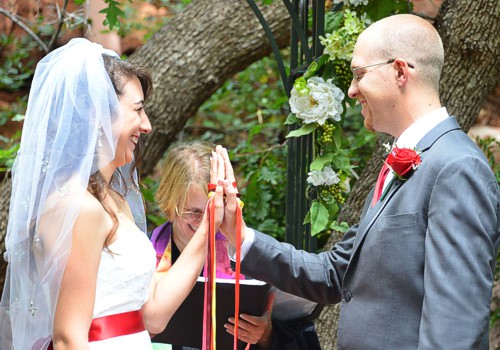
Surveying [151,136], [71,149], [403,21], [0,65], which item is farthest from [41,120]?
[0,65]

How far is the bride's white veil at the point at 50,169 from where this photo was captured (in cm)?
258

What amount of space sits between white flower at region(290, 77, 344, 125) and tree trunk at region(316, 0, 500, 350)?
123cm

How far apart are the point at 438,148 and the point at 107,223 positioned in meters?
1.06

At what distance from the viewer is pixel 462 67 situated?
183 inches

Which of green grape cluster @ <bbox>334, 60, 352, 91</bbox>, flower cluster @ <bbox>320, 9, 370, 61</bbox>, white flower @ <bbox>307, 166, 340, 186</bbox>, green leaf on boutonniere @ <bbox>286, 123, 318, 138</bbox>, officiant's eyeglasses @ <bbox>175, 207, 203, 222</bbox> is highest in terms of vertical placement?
flower cluster @ <bbox>320, 9, 370, 61</bbox>

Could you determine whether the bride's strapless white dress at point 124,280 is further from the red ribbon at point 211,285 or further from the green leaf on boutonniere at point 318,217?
the green leaf on boutonniere at point 318,217

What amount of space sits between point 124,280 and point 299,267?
67 cm

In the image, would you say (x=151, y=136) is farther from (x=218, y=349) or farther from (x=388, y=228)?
(x=388, y=228)

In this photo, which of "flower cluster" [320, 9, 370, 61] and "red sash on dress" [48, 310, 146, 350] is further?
"flower cluster" [320, 9, 370, 61]

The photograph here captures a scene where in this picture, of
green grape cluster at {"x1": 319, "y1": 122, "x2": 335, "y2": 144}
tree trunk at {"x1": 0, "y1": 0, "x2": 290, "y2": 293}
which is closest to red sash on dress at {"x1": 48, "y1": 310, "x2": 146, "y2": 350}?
green grape cluster at {"x1": 319, "y1": 122, "x2": 335, "y2": 144}

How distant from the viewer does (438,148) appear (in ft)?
8.30

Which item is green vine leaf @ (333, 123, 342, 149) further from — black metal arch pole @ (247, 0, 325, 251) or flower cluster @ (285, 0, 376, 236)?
black metal arch pole @ (247, 0, 325, 251)

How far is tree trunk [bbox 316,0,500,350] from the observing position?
15.0ft

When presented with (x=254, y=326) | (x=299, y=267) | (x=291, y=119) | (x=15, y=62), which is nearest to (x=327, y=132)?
(x=291, y=119)
